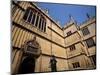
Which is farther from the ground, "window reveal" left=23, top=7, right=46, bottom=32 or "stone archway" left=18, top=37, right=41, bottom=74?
"window reveal" left=23, top=7, right=46, bottom=32

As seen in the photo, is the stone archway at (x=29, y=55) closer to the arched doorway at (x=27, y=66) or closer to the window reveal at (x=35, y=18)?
the arched doorway at (x=27, y=66)

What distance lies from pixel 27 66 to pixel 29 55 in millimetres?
123

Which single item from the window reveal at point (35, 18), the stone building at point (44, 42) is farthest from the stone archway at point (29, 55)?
the window reveal at point (35, 18)

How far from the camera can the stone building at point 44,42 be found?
212cm

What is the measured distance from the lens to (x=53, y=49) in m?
2.33

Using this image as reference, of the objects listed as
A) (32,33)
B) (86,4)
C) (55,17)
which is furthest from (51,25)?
(86,4)

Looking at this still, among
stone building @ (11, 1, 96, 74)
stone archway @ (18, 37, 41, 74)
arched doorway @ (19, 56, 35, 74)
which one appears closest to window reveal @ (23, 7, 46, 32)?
stone building @ (11, 1, 96, 74)

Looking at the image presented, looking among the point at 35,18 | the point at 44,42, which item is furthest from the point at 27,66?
the point at 35,18

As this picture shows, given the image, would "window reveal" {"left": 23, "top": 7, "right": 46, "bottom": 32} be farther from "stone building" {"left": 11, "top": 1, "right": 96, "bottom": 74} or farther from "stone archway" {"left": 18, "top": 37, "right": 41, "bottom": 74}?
"stone archway" {"left": 18, "top": 37, "right": 41, "bottom": 74}

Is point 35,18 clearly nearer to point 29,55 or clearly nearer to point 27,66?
point 29,55

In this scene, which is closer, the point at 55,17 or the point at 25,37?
the point at 25,37

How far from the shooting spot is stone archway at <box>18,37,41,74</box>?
84.5 inches

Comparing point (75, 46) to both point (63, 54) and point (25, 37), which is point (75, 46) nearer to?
point (63, 54)

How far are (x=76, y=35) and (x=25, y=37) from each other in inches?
26.5
